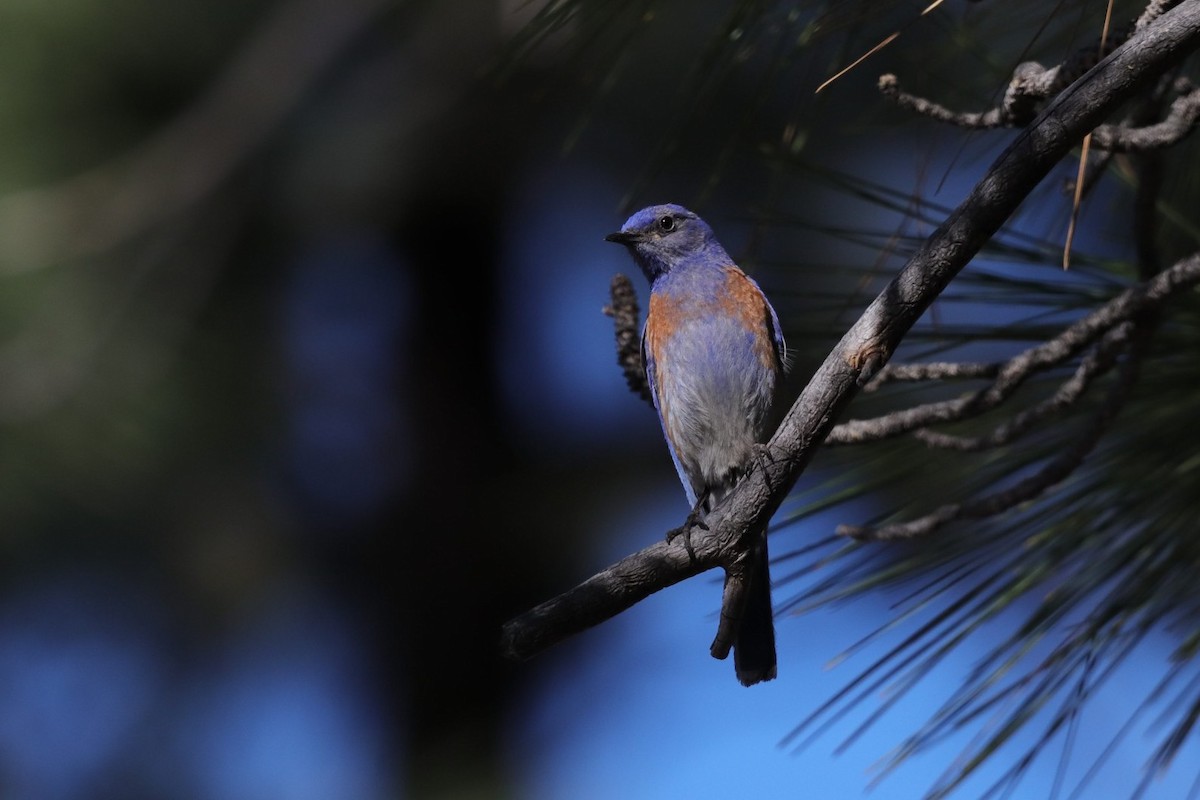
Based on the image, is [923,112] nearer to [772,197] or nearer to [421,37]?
[772,197]

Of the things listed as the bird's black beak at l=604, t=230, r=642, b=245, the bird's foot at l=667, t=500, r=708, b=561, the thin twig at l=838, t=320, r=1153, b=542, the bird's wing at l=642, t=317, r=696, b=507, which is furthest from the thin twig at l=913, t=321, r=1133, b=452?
the bird's black beak at l=604, t=230, r=642, b=245

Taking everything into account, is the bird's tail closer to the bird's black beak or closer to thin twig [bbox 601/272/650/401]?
thin twig [bbox 601/272/650/401]

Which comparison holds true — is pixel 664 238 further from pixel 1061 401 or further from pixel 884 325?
pixel 884 325

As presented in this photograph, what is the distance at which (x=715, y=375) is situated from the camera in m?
2.79

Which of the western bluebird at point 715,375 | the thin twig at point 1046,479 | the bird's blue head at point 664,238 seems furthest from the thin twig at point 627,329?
the bird's blue head at point 664,238

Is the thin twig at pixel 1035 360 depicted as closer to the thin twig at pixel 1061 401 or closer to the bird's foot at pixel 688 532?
the thin twig at pixel 1061 401

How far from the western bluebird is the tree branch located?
998mm

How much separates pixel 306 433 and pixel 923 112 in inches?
167

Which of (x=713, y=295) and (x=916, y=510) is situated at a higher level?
(x=713, y=295)

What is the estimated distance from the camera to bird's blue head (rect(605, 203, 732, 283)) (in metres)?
3.15

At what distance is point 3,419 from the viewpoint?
4727mm

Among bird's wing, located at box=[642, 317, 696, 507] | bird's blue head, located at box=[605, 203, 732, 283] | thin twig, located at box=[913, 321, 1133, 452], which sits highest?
bird's blue head, located at box=[605, 203, 732, 283]

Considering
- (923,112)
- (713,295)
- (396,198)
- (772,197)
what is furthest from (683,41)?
(923,112)

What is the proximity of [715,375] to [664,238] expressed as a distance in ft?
1.77
